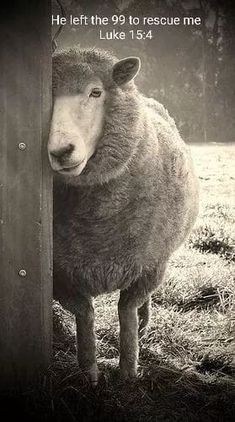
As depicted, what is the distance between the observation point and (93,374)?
302cm

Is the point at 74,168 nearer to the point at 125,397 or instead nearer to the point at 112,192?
the point at 112,192

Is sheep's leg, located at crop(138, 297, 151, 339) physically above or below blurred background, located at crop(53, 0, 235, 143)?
below

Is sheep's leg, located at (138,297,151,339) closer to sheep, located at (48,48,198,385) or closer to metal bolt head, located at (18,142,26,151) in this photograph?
sheep, located at (48,48,198,385)

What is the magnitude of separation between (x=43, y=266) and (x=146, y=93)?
1.05 m

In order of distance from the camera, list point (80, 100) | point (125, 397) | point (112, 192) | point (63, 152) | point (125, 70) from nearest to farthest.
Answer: point (63, 152)
point (80, 100)
point (125, 70)
point (112, 192)
point (125, 397)

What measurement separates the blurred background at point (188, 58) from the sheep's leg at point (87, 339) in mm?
1111

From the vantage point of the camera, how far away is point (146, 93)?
10.1 feet

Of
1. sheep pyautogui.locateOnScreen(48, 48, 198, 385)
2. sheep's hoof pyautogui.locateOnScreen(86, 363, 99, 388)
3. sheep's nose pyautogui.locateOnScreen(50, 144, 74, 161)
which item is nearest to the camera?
sheep's nose pyautogui.locateOnScreen(50, 144, 74, 161)

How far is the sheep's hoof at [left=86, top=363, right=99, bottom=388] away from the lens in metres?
3.00

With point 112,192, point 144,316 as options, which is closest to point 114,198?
point 112,192

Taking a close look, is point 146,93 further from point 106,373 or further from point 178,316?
point 106,373

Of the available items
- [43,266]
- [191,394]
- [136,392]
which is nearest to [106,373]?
[136,392]

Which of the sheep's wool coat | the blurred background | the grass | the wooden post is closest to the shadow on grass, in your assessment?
the grass

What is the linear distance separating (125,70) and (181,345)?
1.46 metres
